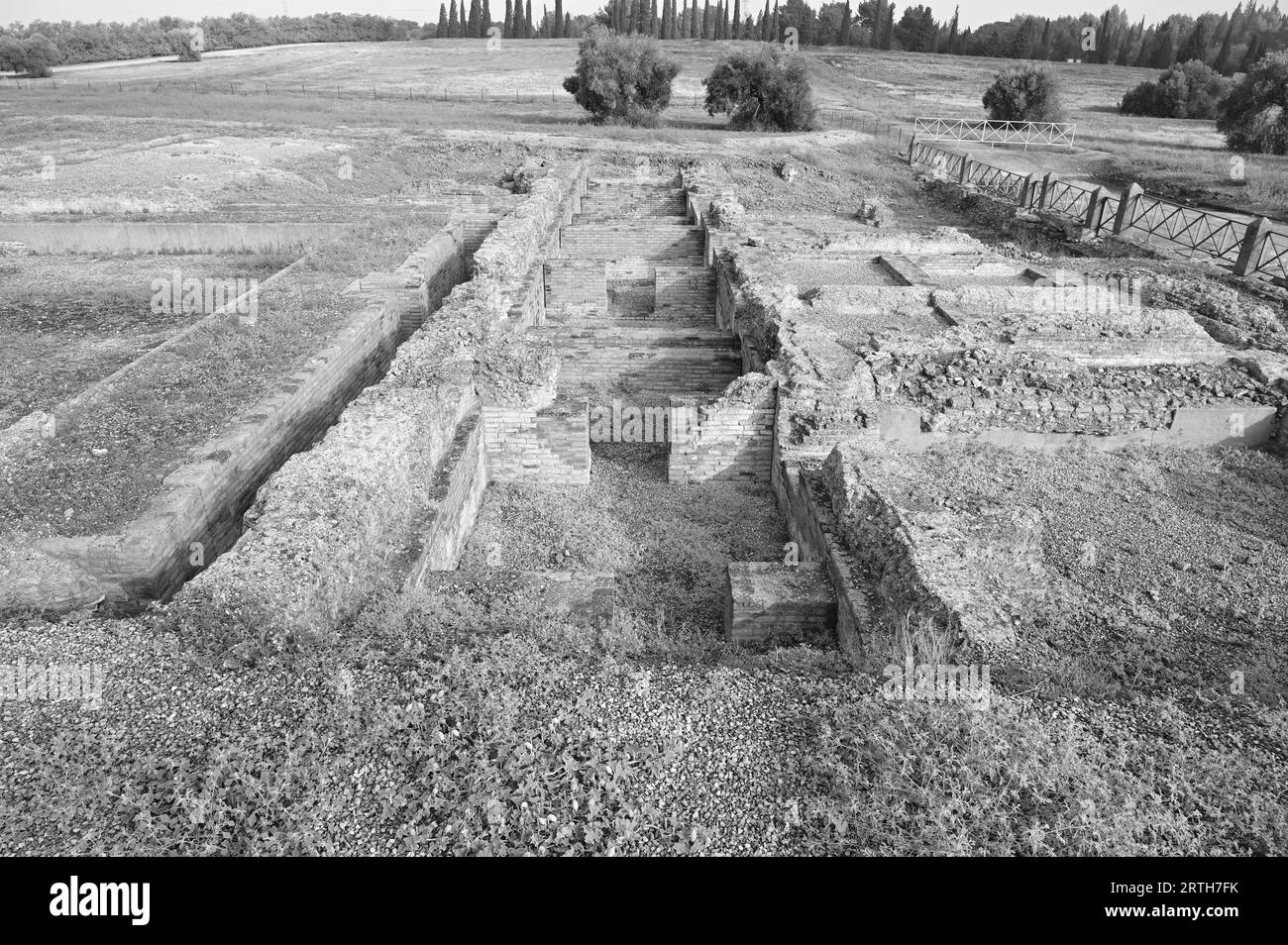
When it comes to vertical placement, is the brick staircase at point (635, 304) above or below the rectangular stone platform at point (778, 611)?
above

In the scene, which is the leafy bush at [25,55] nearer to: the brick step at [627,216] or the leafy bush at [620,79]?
the leafy bush at [620,79]

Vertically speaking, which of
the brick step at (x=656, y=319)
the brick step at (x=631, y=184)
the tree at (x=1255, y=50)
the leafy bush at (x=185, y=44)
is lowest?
the brick step at (x=656, y=319)

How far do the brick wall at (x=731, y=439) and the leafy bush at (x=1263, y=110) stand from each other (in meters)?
29.8

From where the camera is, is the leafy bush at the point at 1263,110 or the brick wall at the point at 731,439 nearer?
the brick wall at the point at 731,439

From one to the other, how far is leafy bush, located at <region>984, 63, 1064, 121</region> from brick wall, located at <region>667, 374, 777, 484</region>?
104ft

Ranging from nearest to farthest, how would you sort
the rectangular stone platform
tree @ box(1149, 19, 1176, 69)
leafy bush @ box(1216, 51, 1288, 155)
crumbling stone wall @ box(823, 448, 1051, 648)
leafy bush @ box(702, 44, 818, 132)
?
1. crumbling stone wall @ box(823, 448, 1051, 648)
2. the rectangular stone platform
3. leafy bush @ box(1216, 51, 1288, 155)
4. leafy bush @ box(702, 44, 818, 132)
5. tree @ box(1149, 19, 1176, 69)

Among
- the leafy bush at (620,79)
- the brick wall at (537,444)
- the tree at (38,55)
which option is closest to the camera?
the brick wall at (537,444)

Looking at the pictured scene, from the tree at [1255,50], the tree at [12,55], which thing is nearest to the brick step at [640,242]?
the tree at [12,55]

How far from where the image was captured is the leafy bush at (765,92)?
99.6 ft

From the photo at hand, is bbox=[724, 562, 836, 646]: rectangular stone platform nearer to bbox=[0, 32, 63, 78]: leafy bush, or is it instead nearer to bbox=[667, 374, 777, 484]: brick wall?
bbox=[667, 374, 777, 484]: brick wall

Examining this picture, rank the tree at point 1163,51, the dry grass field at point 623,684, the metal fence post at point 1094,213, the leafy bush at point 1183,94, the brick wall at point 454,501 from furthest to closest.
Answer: the tree at point 1163,51 < the leafy bush at point 1183,94 < the metal fence post at point 1094,213 < the brick wall at point 454,501 < the dry grass field at point 623,684

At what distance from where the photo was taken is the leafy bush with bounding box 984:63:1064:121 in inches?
1232

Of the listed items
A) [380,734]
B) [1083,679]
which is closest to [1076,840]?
[1083,679]

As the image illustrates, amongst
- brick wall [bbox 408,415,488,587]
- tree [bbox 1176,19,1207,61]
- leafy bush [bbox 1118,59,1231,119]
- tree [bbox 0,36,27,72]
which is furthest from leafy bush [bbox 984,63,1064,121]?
tree [bbox 0,36,27,72]
